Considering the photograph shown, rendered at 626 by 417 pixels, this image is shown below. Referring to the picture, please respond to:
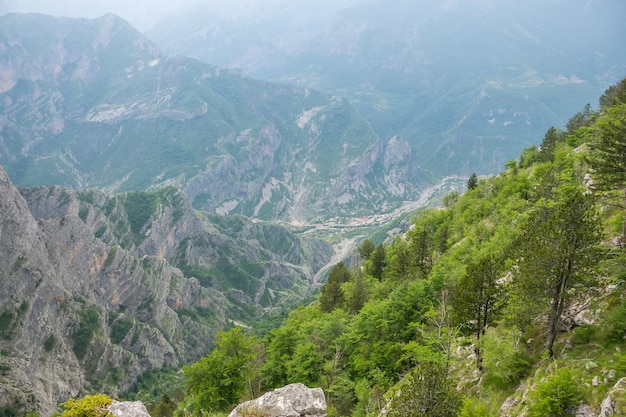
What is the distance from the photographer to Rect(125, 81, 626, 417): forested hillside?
23672mm

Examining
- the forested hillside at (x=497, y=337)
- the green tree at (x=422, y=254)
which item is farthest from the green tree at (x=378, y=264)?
the forested hillside at (x=497, y=337)

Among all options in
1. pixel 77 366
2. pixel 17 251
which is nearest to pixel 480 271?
pixel 77 366

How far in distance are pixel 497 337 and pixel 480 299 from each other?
3.04 m

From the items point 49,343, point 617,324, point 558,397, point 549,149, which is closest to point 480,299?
point 617,324

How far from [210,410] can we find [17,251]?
158936mm

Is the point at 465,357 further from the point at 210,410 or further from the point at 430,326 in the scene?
the point at 210,410

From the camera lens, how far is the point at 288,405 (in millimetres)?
27688

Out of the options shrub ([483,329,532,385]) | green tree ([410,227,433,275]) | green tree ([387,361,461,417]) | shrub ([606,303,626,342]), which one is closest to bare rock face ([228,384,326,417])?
green tree ([387,361,461,417])

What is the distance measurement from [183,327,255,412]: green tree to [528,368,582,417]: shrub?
30.1m

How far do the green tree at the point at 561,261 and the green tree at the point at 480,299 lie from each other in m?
4.03

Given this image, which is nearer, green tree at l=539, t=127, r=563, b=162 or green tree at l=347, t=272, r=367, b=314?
green tree at l=347, t=272, r=367, b=314

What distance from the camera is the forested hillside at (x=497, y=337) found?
2367 centimetres

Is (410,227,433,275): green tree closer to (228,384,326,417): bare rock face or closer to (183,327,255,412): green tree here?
(183,327,255,412): green tree

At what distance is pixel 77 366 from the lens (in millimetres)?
153750
